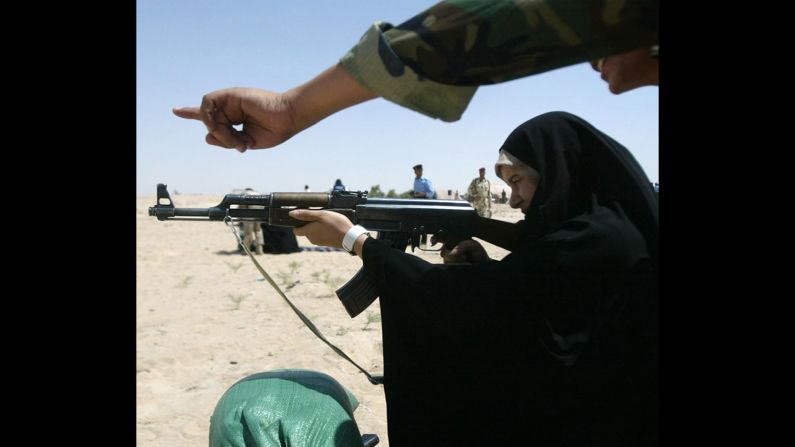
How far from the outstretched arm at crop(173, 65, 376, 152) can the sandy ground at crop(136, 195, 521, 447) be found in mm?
2971

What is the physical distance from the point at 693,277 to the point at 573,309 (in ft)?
2.68

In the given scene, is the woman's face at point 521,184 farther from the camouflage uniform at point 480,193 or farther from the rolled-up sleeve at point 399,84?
the camouflage uniform at point 480,193

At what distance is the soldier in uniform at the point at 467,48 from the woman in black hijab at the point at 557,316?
62 cm

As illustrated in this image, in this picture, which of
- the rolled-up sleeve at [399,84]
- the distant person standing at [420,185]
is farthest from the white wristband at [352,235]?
the distant person standing at [420,185]

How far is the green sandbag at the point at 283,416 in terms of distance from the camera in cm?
203

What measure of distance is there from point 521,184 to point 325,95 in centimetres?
95

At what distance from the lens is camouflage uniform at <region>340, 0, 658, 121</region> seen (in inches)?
37.5

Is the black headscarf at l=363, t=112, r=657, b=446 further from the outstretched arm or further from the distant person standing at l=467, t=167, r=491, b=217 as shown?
the distant person standing at l=467, t=167, r=491, b=217

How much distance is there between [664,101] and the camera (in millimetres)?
940

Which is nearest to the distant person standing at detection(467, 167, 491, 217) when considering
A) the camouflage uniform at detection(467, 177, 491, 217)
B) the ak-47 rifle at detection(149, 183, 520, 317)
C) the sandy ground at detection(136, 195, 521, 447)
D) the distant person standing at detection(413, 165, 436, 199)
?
the camouflage uniform at detection(467, 177, 491, 217)

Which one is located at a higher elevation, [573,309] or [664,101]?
[664,101]

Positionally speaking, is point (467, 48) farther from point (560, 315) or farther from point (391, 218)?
point (391, 218)
